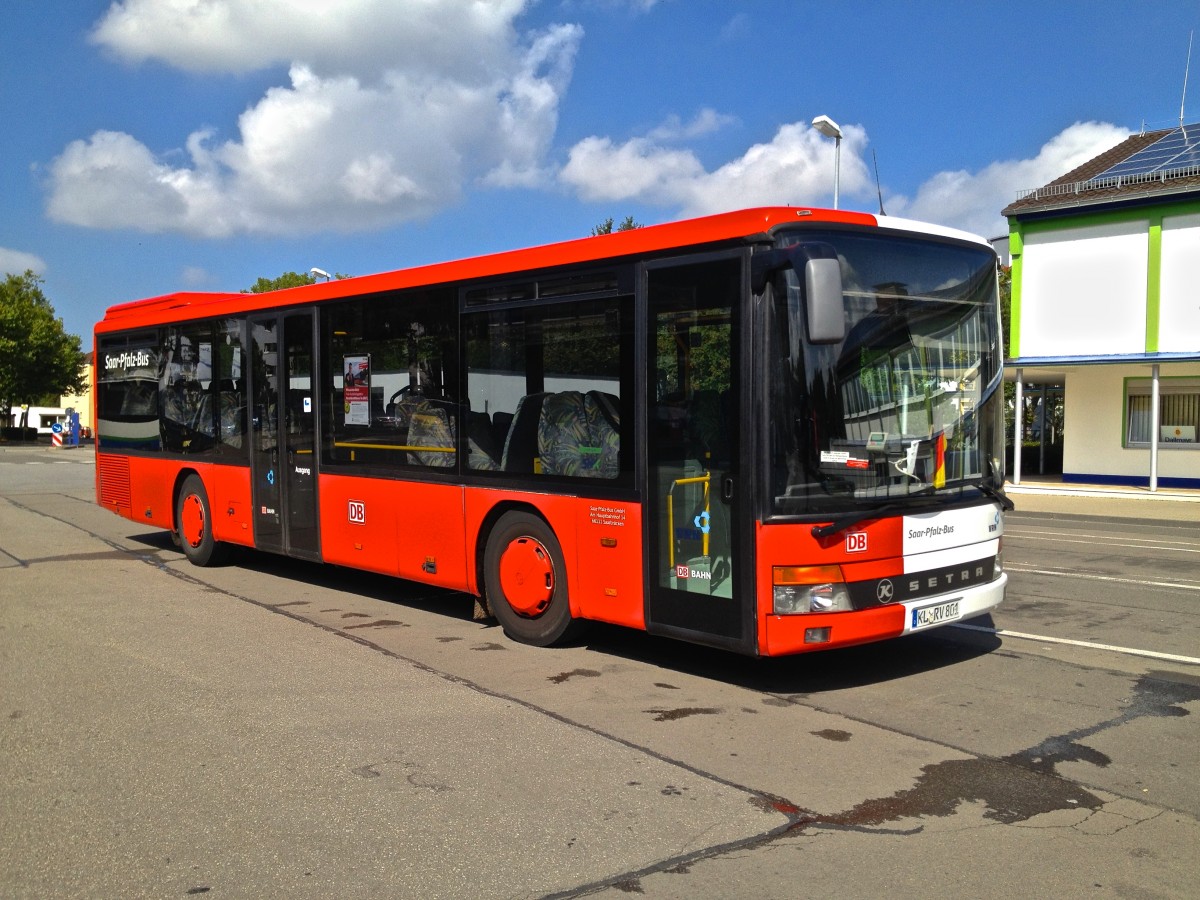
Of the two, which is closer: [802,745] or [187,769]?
[187,769]

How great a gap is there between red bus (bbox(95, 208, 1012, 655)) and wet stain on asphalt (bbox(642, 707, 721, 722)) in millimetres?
442

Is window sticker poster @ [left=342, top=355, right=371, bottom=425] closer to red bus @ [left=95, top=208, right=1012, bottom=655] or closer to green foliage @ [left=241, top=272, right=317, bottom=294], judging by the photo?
red bus @ [left=95, top=208, right=1012, bottom=655]

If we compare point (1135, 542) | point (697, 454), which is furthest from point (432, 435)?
point (1135, 542)

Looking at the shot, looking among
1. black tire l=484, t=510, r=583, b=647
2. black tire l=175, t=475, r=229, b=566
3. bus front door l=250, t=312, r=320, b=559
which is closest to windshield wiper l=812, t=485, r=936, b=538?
black tire l=484, t=510, r=583, b=647

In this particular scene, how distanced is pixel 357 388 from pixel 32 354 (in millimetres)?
62760

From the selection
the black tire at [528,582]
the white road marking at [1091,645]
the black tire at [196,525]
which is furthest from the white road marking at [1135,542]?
the black tire at [196,525]

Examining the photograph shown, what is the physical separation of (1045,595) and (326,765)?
737 cm

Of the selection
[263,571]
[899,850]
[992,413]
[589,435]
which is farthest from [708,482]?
[263,571]

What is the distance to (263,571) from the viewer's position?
40.0ft

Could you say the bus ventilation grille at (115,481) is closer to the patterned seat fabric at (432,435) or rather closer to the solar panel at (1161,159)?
the patterned seat fabric at (432,435)

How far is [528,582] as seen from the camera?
315 inches

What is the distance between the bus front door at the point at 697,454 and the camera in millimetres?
6398

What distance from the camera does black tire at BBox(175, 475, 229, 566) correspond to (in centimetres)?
1234

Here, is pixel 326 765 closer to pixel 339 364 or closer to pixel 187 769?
pixel 187 769
